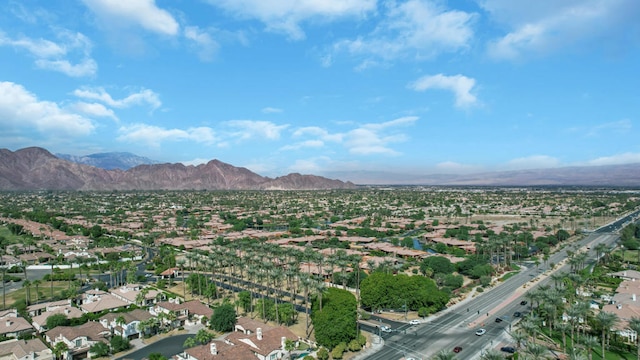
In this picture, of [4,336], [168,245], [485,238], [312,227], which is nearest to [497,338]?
[4,336]

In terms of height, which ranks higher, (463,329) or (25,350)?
(25,350)

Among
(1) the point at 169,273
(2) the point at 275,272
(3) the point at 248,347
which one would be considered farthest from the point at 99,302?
(3) the point at 248,347

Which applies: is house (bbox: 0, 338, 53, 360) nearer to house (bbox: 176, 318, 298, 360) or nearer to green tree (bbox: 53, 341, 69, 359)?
green tree (bbox: 53, 341, 69, 359)

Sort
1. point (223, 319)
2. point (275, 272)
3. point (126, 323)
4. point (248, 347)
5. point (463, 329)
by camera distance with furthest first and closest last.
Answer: point (275, 272) < point (463, 329) < point (223, 319) < point (126, 323) < point (248, 347)

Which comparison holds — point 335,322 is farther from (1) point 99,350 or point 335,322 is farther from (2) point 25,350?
(2) point 25,350

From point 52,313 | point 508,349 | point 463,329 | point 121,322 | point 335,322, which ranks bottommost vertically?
point 463,329

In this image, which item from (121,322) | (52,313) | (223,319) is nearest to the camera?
(121,322)

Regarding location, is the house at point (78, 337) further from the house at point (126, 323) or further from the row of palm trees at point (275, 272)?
the row of palm trees at point (275, 272)
